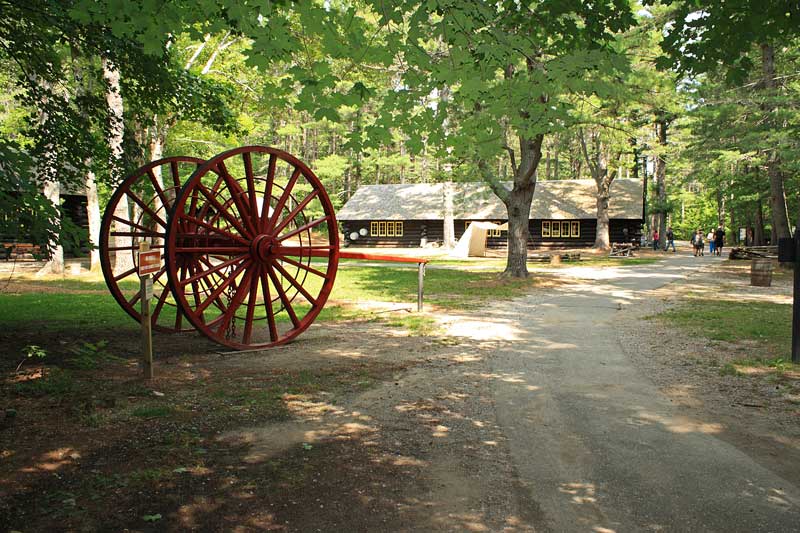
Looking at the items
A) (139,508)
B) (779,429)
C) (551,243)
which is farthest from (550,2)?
(551,243)

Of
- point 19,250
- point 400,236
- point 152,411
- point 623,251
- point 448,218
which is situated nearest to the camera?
point 152,411

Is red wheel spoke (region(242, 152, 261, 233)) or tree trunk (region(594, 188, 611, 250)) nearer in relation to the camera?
red wheel spoke (region(242, 152, 261, 233))

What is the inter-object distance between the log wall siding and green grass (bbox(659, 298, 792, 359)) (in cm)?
2710

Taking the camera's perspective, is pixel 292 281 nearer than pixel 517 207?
Yes

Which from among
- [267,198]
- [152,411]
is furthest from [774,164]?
[152,411]

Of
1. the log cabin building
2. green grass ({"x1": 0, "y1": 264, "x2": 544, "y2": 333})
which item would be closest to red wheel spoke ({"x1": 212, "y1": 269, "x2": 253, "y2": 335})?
green grass ({"x1": 0, "y1": 264, "x2": 544, "y2": 333})

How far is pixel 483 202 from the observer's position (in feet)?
145

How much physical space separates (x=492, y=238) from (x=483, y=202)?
113 inches

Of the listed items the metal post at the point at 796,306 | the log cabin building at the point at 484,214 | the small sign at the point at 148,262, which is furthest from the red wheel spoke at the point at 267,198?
the log cabin building at the point at 484,214

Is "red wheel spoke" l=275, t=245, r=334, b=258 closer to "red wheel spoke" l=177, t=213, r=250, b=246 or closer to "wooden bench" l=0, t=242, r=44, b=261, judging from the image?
"red wheel spoke" l=177, t=213, r=250, b=246

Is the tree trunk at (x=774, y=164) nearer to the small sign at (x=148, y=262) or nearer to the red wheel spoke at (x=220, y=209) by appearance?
the red wheel spoke at (x=220, y=209)

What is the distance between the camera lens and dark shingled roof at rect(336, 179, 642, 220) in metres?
40.9

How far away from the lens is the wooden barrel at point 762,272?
18.5m

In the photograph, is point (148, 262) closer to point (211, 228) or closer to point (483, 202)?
point (211, 228)
